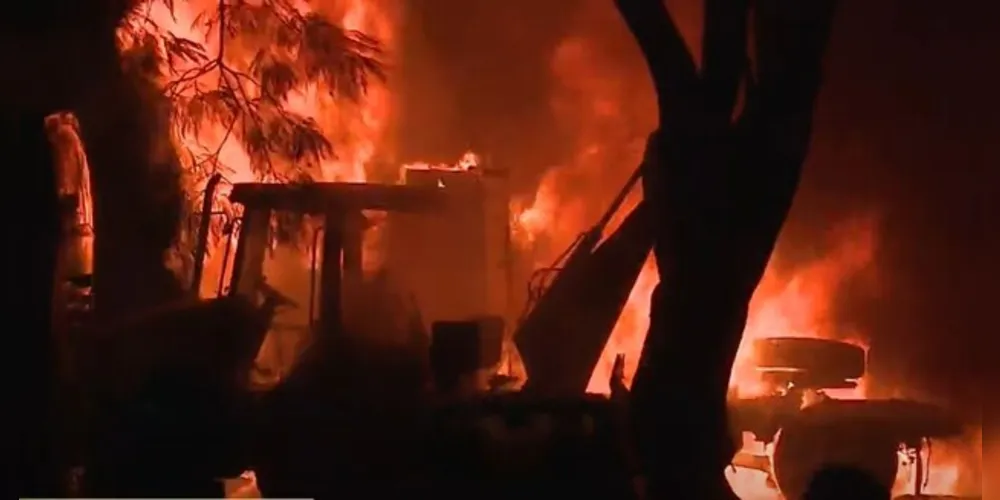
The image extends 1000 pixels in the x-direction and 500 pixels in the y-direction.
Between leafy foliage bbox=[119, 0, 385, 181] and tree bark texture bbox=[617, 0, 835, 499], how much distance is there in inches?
54.8

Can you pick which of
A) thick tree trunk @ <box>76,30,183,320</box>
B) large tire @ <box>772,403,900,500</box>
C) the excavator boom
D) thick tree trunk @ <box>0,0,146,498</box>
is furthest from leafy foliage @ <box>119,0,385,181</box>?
large tire @ <box>772,403,900,500</box>

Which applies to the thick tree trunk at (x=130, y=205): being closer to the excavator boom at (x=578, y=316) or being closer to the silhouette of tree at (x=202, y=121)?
the silhouette of tree at (x=202, y=121)

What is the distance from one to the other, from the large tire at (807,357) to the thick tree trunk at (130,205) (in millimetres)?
2375

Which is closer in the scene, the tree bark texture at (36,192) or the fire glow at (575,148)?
the tree bark texture at (36,192)

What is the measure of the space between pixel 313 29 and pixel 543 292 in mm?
1437

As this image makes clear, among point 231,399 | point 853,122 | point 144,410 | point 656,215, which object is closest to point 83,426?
point 144,410

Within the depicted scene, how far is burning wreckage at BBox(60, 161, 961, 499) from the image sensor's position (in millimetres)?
4586

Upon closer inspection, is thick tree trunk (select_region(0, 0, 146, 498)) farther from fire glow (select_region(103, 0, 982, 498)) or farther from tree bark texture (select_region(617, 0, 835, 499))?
tree bark texture (select_region(617, 0, 835, 499))

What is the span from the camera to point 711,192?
4.14 meters

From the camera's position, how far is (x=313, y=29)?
5.07 metres

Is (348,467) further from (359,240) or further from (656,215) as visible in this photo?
(656,215)

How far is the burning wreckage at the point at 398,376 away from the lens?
4586 millimetres

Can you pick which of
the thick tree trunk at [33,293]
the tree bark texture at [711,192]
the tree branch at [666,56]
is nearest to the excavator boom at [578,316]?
the tree bark texture at [711,192]

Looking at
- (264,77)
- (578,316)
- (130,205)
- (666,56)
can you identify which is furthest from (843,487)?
(130,205)
